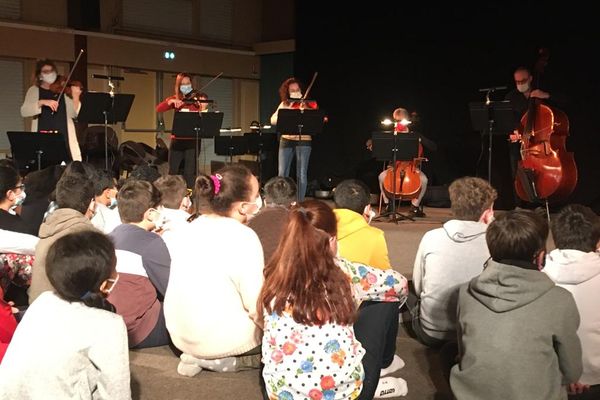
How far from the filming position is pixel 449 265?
351 cm

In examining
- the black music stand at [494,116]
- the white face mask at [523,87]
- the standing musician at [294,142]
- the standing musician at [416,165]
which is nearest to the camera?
the black music stand at [494,116]

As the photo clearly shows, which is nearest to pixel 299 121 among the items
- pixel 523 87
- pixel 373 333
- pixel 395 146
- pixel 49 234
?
pixel 395 146

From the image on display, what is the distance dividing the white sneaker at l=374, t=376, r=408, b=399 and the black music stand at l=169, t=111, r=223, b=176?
Result: 4626 mm

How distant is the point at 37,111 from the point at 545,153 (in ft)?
15.9

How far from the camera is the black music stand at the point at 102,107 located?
6.71 meters

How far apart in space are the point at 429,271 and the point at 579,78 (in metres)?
5.21

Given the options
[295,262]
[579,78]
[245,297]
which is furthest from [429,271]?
[579,78]

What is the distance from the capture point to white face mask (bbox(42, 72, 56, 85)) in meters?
6.68

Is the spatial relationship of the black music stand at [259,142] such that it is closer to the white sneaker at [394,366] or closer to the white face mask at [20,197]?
the white face mask at [20,197]

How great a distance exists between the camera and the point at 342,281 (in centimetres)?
244

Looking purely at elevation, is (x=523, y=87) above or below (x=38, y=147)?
above

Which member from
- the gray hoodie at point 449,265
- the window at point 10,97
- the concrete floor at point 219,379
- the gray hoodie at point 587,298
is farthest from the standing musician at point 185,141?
the gray hoodie at point 587,298

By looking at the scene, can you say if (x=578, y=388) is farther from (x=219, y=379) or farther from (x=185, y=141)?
Result: (x=185, y=141)

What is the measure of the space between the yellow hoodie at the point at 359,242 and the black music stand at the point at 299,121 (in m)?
3.57
